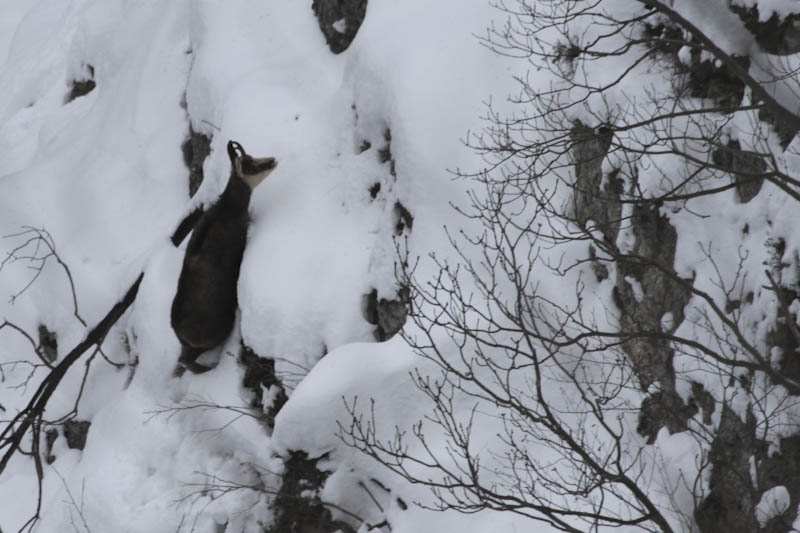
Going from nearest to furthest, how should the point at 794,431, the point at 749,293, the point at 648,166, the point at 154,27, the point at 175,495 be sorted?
1. the point at 794,431
2. the point at 749,293
3. the point at 648,166
4. the point at 175,495
5. the point at 154,27

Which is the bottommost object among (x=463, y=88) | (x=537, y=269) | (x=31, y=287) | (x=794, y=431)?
(x=794, y=431)

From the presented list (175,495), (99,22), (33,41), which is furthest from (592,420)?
(33,41)

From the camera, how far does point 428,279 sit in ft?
24.2

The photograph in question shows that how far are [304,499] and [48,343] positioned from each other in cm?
497

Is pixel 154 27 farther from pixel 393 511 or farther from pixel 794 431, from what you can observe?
pixel 794 431

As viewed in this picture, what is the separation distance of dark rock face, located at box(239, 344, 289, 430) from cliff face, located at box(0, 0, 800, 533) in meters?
0.03

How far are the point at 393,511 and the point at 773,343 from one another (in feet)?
10.00

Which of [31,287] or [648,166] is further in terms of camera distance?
[31,287]

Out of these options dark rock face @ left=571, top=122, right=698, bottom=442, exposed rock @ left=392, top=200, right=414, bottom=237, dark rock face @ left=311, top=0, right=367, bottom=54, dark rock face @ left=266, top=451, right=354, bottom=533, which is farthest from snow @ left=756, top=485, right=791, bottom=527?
dark rock face @ left=311, top=0, right=367, bottom=54

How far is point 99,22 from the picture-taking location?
1285cm

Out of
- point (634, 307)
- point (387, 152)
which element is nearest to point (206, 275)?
point (387, 152)

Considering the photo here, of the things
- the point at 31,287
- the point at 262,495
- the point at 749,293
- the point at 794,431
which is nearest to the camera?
the point at 794,431

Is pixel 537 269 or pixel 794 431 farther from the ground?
pixel 537 269

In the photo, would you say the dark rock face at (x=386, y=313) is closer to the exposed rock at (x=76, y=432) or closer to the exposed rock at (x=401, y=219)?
the exposed rock at (x=401, y=219)
